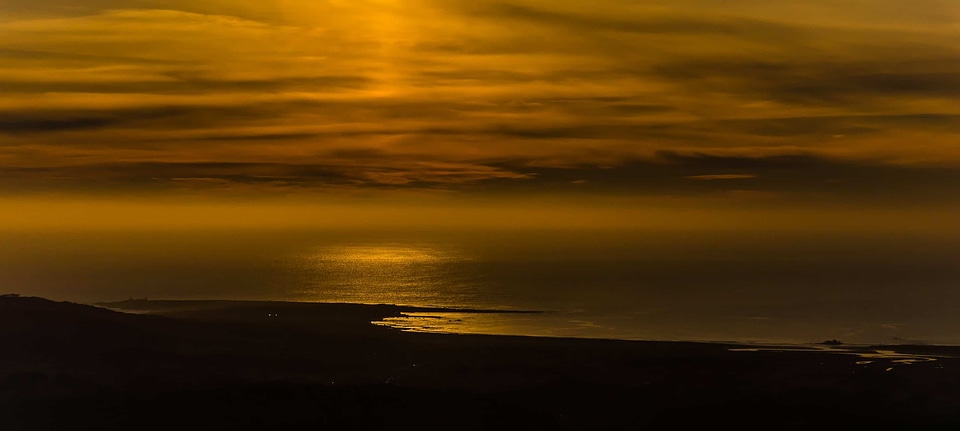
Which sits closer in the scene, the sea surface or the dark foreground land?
the dark foreground land

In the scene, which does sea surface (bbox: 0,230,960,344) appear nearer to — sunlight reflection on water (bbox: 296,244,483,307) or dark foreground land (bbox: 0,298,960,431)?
sunlight reflection on water (bbox: 296,244,483,307)

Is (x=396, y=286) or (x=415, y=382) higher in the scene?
(x=396, y=286)

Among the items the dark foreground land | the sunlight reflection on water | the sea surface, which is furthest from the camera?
the sunlight reflection on water

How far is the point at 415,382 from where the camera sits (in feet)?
133

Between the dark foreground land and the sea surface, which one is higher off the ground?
the sea surface

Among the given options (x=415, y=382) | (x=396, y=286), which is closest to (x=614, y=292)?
(x=396, y=286)

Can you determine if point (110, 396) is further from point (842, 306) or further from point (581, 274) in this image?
point (581, 274)

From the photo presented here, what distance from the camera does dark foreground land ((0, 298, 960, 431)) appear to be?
3456 cm

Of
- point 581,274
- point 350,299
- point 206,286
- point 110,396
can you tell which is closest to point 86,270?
point 206,286

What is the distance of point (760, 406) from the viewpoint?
3628 cm

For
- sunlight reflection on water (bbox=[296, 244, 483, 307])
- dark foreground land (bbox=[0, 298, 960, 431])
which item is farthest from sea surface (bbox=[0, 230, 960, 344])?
dark foreground land (bbox=[0, 298, 960, 431])

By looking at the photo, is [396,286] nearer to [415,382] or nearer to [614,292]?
[614,292]

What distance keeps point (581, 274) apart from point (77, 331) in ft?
382

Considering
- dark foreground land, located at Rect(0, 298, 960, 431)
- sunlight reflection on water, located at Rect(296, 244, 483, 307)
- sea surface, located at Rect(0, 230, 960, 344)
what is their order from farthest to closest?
sunlight reflection on water, located at Rect(296, 244, 483, 307), sea surface, located at Rect(0, 230, 960, 344), dark foreground land, located at Rect(0, 298, 960, 431)
